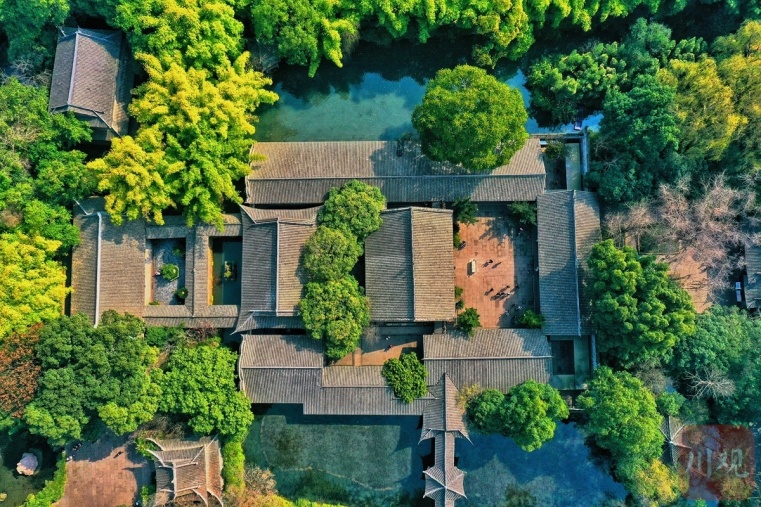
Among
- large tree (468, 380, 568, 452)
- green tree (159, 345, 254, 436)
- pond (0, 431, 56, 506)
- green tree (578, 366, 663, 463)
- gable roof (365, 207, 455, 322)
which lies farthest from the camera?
pond (0, 431, 56, 506)

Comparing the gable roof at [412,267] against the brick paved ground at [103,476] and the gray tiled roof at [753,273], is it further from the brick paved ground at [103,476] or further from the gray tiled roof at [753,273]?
the brick paved ground at [103,476]

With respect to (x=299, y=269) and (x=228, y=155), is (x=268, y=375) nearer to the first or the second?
Result: (x=299, y=269)

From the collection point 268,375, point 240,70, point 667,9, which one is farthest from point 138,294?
point 667,9

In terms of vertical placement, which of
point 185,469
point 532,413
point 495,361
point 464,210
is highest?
point 464,210

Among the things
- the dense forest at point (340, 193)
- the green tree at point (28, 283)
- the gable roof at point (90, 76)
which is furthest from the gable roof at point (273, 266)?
the green tree at point (28, 283)

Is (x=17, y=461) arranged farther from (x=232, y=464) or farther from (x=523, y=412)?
(x=523, y=412)

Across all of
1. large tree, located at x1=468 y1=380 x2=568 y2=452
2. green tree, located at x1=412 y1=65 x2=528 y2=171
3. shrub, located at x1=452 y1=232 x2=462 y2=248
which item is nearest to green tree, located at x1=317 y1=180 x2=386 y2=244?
green tree, located at x1=412 y1=65 x2=528 y2=171

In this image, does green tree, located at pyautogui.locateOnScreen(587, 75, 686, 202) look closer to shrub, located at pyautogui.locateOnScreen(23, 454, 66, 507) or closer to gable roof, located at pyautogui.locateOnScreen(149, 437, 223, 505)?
gable roof, located at pyautogui.locateOnScreen(149, 437, 223, 505)

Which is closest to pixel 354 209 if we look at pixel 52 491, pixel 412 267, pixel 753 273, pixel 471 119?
pixel 412 267
